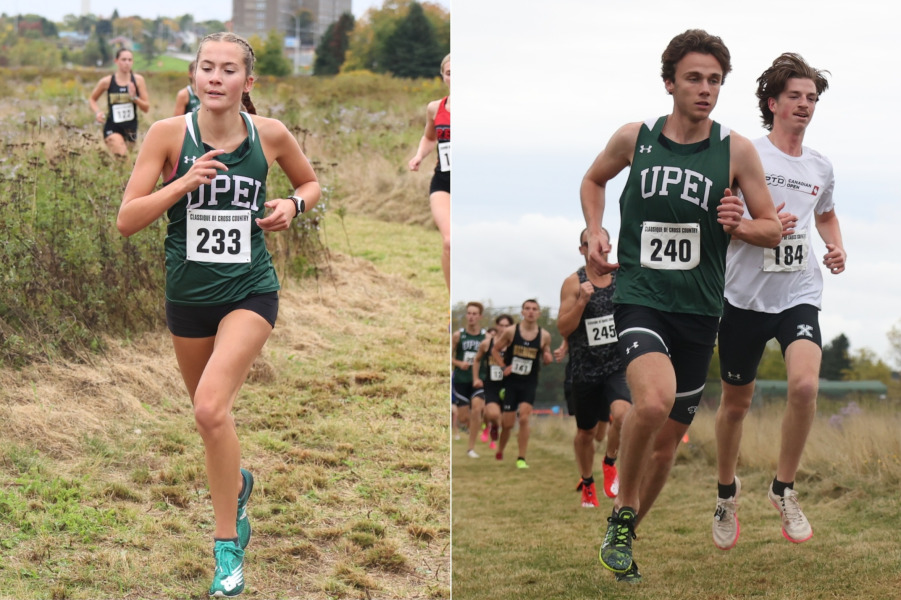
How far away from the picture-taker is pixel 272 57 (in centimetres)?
2436

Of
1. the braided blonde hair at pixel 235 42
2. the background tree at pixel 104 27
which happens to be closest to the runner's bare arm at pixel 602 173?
the braided blonde hair at pixel 235 42

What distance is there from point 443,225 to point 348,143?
815 centimetres

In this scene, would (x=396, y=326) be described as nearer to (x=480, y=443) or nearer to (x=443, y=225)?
(x=443, y=225)

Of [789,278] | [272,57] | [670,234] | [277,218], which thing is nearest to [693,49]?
[670,234]

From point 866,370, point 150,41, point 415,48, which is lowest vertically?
point 866,370

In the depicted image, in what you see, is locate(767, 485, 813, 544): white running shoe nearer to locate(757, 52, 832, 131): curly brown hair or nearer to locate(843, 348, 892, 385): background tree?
locate(757, 52, 832, 131): curly brown hair

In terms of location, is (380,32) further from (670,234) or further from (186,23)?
(670,234)

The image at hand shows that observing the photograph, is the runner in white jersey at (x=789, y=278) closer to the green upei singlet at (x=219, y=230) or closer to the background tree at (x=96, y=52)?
the green upei singlet at (x=219, y=230)

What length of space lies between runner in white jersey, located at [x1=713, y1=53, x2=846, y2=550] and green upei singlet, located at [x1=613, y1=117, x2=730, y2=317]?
2.28ft

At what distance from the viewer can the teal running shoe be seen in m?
3.96

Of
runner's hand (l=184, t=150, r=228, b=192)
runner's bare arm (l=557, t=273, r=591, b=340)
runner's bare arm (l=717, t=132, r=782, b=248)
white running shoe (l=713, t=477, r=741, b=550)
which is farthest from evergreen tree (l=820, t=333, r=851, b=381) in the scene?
runner's hand (l=184, t=150, r=228, b=192)

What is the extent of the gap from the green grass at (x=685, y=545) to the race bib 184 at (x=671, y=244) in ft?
5.07

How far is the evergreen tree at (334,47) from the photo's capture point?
24.9 metres

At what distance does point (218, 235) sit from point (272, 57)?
834 inches
